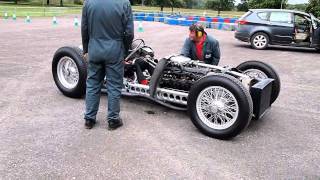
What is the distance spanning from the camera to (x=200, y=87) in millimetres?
5066

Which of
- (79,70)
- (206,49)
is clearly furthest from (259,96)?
(79,70)

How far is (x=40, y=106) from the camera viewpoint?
6059 mm

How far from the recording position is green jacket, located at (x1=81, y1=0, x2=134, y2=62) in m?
4.93

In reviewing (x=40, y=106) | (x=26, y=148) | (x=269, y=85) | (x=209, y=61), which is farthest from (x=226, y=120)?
(x=40, y=106)

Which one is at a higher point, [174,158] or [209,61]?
[209,61]

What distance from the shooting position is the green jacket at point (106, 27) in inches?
194

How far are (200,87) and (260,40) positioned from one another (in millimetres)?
10116

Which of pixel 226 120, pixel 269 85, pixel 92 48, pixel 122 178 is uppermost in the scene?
pixel 92 48

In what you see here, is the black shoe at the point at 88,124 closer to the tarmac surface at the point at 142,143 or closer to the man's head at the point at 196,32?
the tarmac surface at the point at 142,143

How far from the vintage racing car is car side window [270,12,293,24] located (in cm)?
879

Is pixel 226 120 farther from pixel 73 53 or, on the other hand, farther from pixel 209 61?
pixel 73 53

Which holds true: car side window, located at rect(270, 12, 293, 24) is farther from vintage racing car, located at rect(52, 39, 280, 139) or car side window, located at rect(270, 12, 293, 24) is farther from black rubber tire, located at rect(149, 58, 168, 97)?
black rubber tire, located at rect(149, 58, 168, 97)

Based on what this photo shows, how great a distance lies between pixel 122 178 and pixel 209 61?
10.5 feet

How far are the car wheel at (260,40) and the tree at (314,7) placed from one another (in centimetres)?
1501
